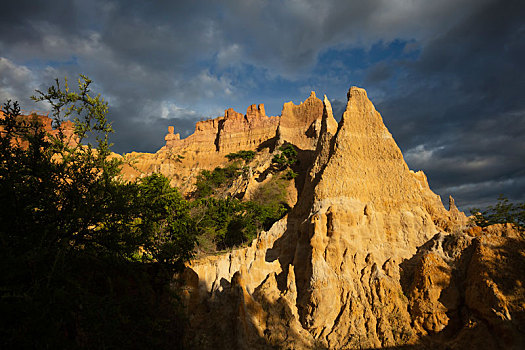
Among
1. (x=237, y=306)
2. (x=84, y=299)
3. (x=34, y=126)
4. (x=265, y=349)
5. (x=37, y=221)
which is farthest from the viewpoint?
(x=237, y=306)

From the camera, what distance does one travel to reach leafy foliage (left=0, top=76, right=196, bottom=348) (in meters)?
3.90

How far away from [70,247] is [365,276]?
972 cm

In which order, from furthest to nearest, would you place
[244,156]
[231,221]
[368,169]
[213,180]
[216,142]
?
1. [216,142]
2. [244,156]
3. [213,180]
4. [231,221]
5. [368,169]

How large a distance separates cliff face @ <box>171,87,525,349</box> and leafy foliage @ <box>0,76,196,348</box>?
378 centimetres

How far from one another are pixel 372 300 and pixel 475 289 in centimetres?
318

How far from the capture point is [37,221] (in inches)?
224

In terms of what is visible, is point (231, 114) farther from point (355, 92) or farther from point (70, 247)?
point (70, 247)

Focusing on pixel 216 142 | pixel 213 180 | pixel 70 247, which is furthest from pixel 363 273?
pixel 216 142

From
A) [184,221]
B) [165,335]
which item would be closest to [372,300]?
[165,335]

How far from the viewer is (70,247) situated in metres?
5.54

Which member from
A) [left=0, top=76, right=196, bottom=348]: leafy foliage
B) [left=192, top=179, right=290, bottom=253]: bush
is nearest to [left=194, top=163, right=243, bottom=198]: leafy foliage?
[left=192, top=179, right=290, bottom=253]: bush

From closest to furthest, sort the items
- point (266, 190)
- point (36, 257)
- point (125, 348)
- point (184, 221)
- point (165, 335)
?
point (36, 257) → point (125, 348) → point (165, 335) → point (184, 221) → point (266, 190)

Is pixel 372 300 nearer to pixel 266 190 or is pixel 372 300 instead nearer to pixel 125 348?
pixel 125 348

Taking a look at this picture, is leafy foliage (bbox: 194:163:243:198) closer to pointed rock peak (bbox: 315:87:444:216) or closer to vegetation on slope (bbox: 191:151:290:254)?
vegetation on slope (bbox: 191:151:290:254)
